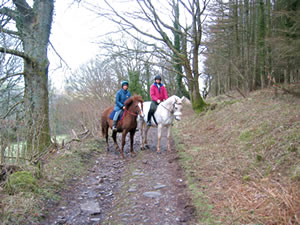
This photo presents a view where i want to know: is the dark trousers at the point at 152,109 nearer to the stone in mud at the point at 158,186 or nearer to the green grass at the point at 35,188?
the green grass at the point at 35,188

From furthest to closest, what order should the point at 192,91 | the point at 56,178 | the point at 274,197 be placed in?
the point at 192,91 < the point at 56,178 < the point at 274,197

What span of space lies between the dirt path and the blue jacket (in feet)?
7.09

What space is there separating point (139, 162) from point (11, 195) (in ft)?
12.4

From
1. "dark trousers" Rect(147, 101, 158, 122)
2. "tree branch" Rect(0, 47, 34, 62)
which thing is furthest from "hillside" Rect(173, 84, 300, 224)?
"tree branch" Rect(0, 47, 34, 62)

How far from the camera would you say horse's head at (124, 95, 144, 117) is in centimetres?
796

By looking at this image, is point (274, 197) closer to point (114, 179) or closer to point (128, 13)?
point (114, 179)

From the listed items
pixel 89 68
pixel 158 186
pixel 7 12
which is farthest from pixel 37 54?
pixel 89 68

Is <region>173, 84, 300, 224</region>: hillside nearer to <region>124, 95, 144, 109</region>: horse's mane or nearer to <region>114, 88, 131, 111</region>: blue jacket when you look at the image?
<region>124, 95, 144, 109</region>: horse's mane

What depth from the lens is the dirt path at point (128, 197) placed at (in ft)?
12.9

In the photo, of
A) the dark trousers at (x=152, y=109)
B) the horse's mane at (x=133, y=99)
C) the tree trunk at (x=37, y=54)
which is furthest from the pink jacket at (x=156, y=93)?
the tree trunk at (x=37, y=54)

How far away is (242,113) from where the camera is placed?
365 inches

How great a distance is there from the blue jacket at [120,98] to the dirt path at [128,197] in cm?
216

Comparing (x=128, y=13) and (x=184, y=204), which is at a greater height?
(x=128, y=13)

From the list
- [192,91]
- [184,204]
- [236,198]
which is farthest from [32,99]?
[192,91]
